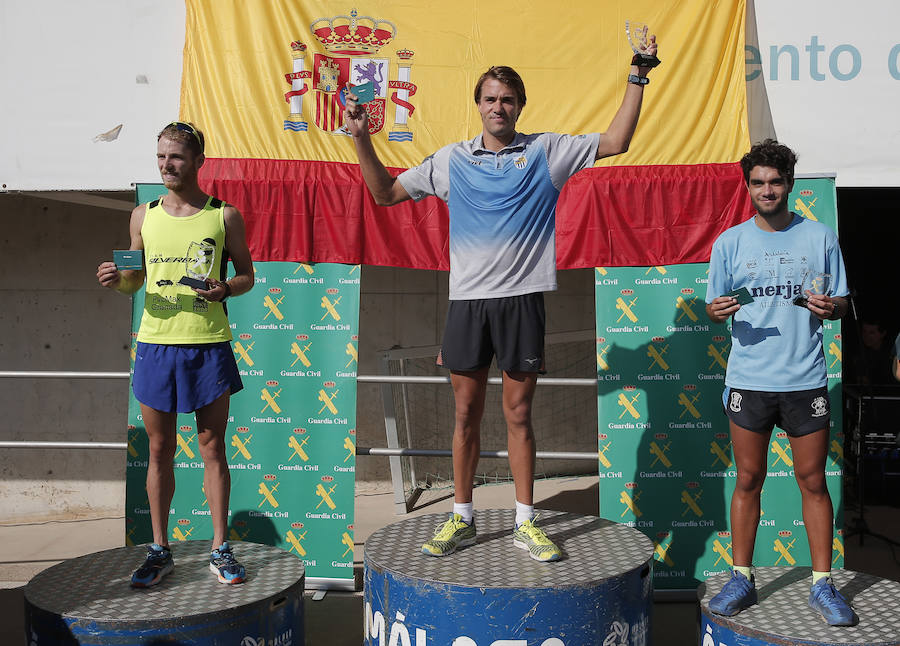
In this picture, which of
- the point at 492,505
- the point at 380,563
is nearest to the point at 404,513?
the point at 492,505

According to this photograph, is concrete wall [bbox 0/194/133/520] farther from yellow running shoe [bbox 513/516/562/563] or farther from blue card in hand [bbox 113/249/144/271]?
yellow running shoe [bbox 513/516/562/563]

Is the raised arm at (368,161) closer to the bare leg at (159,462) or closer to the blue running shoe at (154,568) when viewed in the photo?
the bare leg at (159,462)

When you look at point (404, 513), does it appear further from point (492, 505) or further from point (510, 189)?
point (510, 189)

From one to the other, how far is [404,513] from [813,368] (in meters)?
3.87

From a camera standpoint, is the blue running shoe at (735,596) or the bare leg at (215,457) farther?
the bare leg at (215,457)

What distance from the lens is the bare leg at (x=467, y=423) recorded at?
3033mm

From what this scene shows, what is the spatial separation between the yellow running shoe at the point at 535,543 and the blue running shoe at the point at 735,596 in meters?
0.57

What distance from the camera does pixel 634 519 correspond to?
13.2ft

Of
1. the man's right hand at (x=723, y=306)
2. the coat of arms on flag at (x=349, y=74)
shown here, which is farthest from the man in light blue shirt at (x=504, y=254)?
the coat of arms on flag at (x=349, y=74)

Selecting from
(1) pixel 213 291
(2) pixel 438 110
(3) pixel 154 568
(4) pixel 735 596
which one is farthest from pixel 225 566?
(2) pixel 438 110

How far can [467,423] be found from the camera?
3.05 meters

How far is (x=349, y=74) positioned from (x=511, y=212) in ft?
6.42

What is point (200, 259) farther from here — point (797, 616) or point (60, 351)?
point (60, 351)

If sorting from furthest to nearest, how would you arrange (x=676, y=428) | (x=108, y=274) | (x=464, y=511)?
1. (x=676, y=428)
2. (x=464, y=511)
3. (x=108, y=274)
